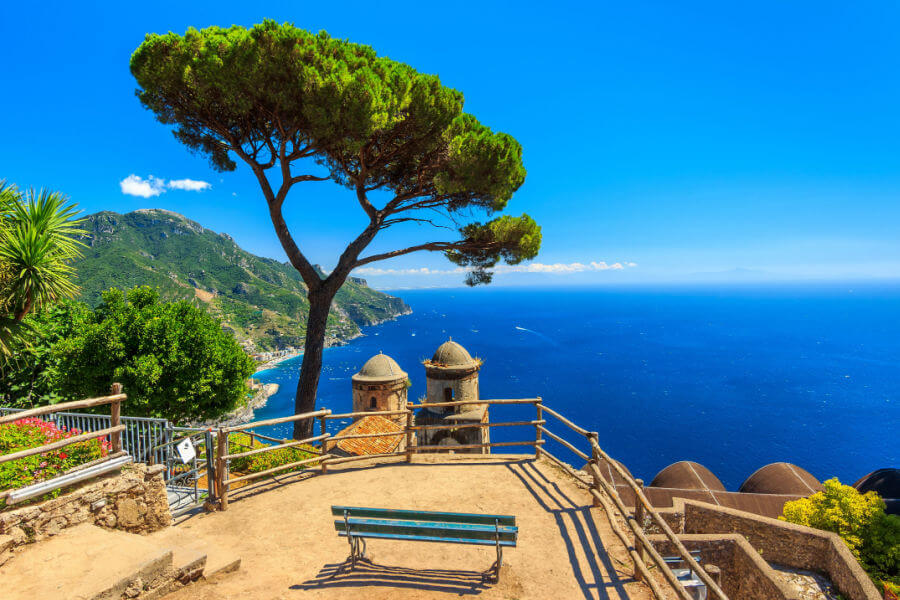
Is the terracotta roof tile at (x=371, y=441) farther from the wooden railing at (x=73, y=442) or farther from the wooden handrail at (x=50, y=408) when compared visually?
the wooden handrail at (x=50, y=408)

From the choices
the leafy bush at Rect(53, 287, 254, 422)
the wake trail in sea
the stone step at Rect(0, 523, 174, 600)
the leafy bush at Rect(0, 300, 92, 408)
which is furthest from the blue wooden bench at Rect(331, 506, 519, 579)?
the wake trail in sea

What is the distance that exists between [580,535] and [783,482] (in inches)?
767

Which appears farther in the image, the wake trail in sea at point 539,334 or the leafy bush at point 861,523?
the wake trail in sea at point 539,334

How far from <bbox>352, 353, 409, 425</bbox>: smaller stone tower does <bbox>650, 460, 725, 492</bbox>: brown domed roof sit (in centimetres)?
1423

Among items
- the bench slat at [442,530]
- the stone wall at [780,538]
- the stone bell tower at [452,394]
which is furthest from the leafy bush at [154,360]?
the stone wall at [780,538]

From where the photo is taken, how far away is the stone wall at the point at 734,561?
8.71 meters

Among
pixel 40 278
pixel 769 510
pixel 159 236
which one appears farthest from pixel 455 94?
pixel 159 236

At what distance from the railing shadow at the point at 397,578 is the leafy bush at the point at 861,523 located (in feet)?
47.0

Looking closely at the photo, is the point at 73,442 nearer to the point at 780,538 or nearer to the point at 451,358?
the point at 780,538

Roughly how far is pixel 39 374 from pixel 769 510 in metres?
28.4

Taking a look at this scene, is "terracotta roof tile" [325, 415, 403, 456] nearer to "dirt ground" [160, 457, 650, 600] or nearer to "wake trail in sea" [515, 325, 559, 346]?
"dirt ground" [160, 457, 650, 600]

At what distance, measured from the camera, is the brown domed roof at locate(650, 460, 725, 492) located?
754 inches

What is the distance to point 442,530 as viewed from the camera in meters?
4.67

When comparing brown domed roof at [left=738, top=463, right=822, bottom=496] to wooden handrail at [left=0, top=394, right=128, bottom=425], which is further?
brown domed roof at [left=738, top=463, right=822, bottom=496]
